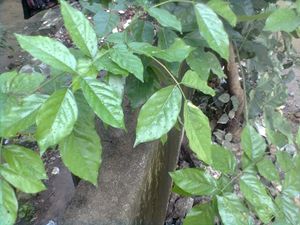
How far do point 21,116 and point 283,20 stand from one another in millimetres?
647

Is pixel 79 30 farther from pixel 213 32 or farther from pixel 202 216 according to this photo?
pixel 202 216

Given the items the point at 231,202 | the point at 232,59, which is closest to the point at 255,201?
the point at 231,202

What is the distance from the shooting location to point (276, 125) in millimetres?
1799

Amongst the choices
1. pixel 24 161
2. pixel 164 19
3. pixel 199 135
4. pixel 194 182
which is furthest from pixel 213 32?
Result: pixel 24 161

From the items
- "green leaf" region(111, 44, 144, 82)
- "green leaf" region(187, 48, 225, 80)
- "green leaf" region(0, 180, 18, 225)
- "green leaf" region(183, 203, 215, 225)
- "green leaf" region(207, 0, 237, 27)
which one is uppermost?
"green leaf" region(111, 44, 144, 82)

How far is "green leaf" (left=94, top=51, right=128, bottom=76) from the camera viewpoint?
27.9 inches

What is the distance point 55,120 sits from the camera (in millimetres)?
609

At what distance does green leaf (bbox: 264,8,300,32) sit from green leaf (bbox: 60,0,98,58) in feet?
1.51

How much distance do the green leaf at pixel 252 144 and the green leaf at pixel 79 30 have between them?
0.43 meters

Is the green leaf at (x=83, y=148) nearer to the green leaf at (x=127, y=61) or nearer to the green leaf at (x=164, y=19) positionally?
the green leaf at (x=127, y=61)

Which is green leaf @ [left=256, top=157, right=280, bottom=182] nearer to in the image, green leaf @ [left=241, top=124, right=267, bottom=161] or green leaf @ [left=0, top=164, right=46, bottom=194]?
green leaf @ [left=241, top=124, right=267, bottom=161]

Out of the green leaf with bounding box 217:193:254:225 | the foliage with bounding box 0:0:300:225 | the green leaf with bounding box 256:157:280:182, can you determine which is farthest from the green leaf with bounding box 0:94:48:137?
the green leaf with bounding box 256:157:280:182

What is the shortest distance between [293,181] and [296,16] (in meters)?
0.39

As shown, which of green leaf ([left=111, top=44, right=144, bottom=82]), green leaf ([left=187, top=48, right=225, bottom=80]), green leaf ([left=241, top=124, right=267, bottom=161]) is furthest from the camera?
green leaf ([left=187, top=48, right=225, bottom=80])
